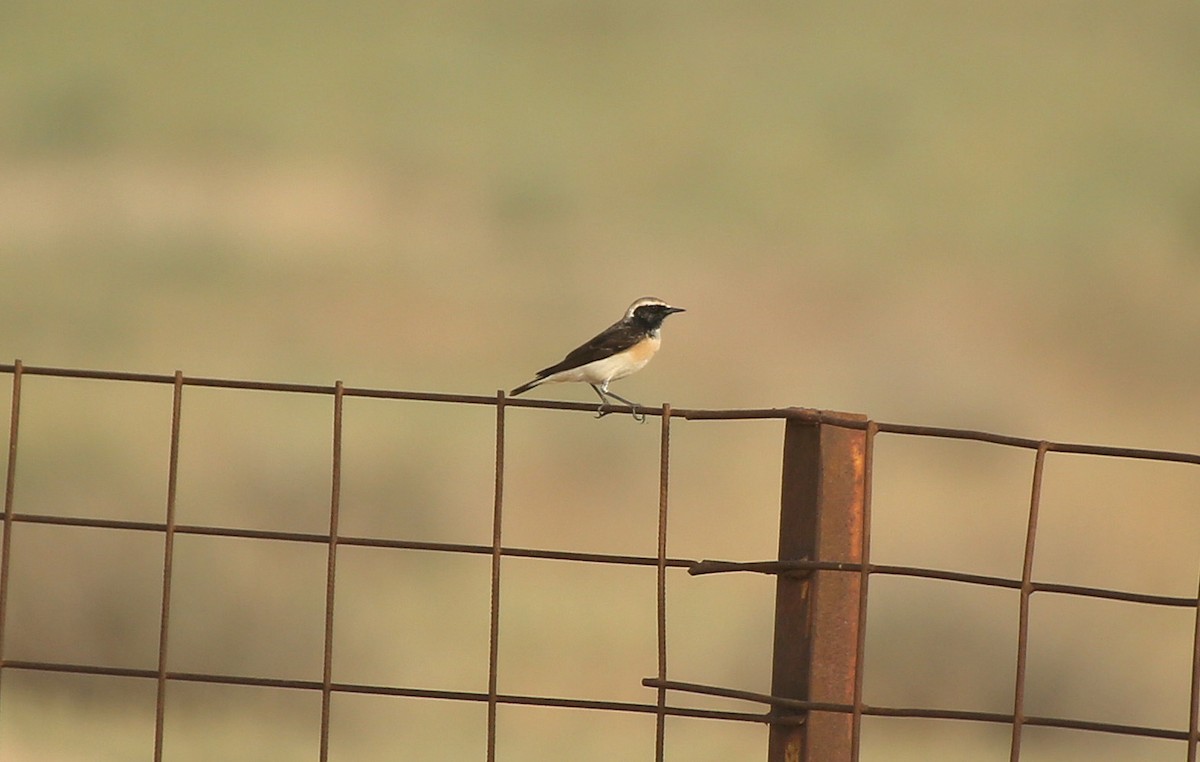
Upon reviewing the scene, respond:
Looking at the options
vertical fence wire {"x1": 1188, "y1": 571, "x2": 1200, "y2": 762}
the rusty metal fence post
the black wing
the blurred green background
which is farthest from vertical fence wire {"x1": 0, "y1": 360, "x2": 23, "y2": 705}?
the blurred green background

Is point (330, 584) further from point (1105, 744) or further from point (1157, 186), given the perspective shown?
point (1157, 186)

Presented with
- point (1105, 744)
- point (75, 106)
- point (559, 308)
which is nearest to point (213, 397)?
point (559, 308)

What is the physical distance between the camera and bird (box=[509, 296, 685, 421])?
8.06 meters

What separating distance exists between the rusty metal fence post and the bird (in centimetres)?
371

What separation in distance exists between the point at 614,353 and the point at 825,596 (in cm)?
396

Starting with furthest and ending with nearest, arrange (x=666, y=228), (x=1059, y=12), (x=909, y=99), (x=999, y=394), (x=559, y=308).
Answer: (x=1059, y=12) < (x=909, y=99) < (x=666, y=228) < (x=559, y=308) < (x=999, y=394)

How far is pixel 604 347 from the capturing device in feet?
26.6

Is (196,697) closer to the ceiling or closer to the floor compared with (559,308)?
closer to the floor

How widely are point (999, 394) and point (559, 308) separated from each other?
314 inches

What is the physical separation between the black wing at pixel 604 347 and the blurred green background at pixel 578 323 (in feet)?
33.8

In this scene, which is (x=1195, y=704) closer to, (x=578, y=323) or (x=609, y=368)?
(x=609, y=368)

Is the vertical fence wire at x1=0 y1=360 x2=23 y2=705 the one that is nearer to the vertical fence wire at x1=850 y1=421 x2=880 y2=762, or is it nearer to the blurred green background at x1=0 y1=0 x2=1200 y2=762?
the vertical fence wire at x1=850 y1=421 x2=880 y2=762

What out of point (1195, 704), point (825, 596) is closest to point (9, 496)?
point (825, 596)

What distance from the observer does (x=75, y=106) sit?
44094mm
